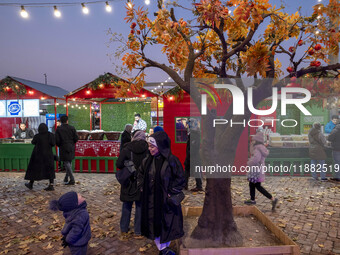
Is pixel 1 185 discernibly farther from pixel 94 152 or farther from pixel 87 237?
pixel 87 237

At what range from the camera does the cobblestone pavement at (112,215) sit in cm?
430

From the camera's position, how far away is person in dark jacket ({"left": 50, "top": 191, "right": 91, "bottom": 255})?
3.15 m

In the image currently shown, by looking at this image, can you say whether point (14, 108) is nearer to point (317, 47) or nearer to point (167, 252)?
point (167, 252)

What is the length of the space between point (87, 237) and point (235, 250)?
6.36ft

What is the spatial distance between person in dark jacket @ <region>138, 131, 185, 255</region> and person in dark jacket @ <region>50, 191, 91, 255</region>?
81 centimetres

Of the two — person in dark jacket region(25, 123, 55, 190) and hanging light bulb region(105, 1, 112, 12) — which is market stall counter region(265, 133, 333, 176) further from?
hanging light bulb region(105, 1, 112, 12)

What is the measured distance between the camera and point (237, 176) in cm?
963

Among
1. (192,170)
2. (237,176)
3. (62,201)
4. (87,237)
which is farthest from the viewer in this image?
(237,176)

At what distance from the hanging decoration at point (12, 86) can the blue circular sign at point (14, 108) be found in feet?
1.95

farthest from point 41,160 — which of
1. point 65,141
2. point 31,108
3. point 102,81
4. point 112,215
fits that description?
point 31,108

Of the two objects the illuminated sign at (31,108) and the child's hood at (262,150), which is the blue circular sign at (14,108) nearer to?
the illuminated sign at (31,108)

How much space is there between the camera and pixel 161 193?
3520mm

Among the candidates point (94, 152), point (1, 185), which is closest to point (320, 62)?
point (94, 152)

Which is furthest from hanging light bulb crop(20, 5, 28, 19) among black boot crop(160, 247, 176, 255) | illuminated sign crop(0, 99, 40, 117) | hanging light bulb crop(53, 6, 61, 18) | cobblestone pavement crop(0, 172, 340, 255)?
black boot crop(160, 247, 176, 255)
